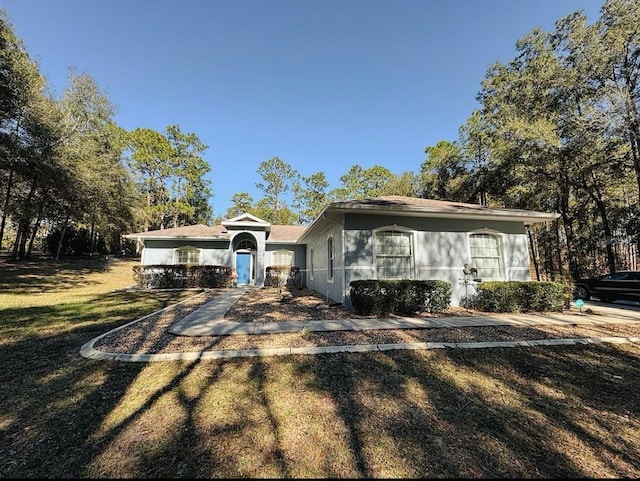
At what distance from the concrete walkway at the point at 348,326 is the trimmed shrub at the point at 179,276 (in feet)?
22.7

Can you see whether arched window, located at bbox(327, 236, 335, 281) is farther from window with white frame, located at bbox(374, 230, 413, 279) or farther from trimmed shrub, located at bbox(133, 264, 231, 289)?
trimmed shrub, located at bbox(133, 264, 231, 289)

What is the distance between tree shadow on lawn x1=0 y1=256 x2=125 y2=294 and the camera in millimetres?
12906

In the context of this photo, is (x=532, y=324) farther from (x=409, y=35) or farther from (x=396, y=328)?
(x=409, y=35)

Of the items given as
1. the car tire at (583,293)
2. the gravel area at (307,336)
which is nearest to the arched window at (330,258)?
the gravel area at (307,336)

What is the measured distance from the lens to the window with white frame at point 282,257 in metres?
18.8

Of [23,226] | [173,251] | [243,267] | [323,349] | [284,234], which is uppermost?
[23,226]

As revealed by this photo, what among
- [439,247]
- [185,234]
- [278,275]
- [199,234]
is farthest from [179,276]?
[439,247]

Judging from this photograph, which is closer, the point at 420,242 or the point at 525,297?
the point at 525,297

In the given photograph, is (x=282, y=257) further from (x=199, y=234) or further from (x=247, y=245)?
(x=199, y=234)

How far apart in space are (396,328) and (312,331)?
1838mm

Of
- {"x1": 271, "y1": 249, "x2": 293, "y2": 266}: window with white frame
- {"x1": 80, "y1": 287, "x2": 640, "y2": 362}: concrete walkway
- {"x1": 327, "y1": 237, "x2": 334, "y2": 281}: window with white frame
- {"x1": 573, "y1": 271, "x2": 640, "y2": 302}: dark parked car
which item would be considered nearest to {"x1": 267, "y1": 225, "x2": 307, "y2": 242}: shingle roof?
{"x1": 271, "y1": 249, "x2": 293, "y2": 266}: window with white frame

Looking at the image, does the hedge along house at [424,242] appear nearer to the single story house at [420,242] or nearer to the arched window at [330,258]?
the single story house at [420,242]

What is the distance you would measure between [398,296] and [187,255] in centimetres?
1385

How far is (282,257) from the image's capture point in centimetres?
1889
